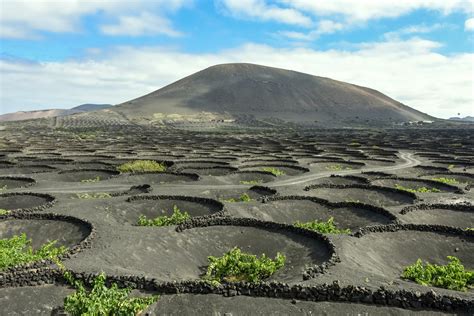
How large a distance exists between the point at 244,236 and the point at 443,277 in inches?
429

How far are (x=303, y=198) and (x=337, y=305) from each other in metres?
18.9

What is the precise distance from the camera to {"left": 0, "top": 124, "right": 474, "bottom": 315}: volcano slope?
16016 mm

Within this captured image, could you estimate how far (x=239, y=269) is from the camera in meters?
20.2

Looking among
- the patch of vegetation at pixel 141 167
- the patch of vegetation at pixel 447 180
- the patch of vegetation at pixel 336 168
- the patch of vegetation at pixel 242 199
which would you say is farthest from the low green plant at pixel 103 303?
the patch of vegetation at pixel 336 168

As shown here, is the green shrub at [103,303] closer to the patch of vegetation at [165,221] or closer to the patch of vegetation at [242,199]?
the patch of vegetation at [165,221]

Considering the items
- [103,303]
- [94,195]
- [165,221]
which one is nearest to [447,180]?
[165,221]

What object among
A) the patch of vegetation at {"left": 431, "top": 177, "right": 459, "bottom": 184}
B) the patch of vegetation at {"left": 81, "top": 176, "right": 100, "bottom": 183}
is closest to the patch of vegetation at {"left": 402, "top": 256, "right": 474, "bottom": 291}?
the patch of vegetation at {"left": 431, "top": 177, "right": 459, "bottom": 184}

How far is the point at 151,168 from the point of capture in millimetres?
51156

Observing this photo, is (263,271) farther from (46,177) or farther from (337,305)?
(46,177)

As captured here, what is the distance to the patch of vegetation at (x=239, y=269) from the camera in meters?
19.9

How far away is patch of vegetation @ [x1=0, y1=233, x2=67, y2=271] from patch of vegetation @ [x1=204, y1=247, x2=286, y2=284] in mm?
7319

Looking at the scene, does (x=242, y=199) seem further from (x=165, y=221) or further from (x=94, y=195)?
(x=94, y=195)

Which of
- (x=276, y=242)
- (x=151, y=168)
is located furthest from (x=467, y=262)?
(x=151, y=168)

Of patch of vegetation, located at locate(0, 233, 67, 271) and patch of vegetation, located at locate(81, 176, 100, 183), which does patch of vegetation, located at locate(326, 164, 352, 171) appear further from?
patch of vegetation, located at locate(0, 233, 67, 271)
